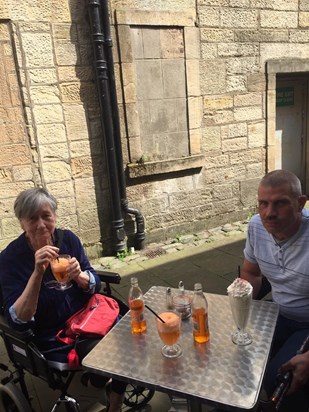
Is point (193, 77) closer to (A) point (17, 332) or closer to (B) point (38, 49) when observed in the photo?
(B) point (38, 49)

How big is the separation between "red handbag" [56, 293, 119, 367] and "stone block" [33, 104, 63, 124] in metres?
2.55

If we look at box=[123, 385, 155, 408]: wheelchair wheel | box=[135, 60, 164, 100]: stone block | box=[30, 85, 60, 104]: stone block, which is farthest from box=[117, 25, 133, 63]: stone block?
box=[123, 385, 155, 408]: wheelchair wheel

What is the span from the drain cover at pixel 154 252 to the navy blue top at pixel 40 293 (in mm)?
2601

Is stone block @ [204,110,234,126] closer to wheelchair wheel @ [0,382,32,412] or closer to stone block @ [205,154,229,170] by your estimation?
stone block @ [205,154,229,170]

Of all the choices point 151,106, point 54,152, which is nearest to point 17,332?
point 54,152

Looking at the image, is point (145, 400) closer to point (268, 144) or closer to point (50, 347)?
point (50, 347)

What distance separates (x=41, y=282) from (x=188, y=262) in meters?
2.78

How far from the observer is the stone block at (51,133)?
4117mm

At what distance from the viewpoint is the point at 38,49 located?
155 inches

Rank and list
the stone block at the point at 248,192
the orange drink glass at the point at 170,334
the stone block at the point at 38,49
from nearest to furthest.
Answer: the orange drink glass at the point at 170,334, the stone block at the point at 38,49, the stone block at the point at 248,192

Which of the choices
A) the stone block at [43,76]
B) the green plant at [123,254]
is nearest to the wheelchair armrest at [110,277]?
the green plant at [123,254]

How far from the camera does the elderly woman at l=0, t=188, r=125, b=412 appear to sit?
196 centimetres

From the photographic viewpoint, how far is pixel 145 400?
2334mm

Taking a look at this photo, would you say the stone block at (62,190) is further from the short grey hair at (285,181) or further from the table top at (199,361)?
the short grey hair at (285,181)
